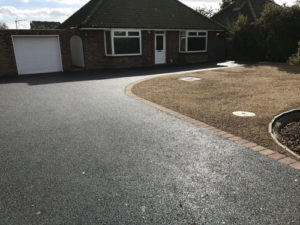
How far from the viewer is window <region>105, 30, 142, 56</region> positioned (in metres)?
16.7

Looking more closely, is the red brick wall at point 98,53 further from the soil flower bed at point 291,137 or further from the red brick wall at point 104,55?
the soil flower bed at point 291,137

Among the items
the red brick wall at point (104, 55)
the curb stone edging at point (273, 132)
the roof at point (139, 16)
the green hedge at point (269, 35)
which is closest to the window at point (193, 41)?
the roof at point (139, 16)

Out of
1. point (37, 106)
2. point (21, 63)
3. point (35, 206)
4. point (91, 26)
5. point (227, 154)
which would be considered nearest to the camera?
point (35, 206)

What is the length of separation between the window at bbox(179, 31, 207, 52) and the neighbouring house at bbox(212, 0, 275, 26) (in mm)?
→ 7036

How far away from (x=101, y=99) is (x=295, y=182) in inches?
249

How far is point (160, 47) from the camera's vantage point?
1914 cm

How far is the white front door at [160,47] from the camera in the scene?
743 inches

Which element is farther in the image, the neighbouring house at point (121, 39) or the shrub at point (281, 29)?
the shrub at point (281, 29)

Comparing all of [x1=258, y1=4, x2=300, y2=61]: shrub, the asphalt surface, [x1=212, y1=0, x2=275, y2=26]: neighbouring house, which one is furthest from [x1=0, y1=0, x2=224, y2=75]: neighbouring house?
the asphalt surface

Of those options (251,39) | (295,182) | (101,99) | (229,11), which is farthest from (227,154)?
(229,11)

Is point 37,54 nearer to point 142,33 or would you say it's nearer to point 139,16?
point 142,33

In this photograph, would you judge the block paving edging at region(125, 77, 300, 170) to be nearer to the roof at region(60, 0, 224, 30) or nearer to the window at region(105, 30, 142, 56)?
the window at region(105, 30, 142, 56)

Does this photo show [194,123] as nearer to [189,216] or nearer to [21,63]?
[189,216]

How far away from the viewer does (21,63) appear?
14602 millimetres
